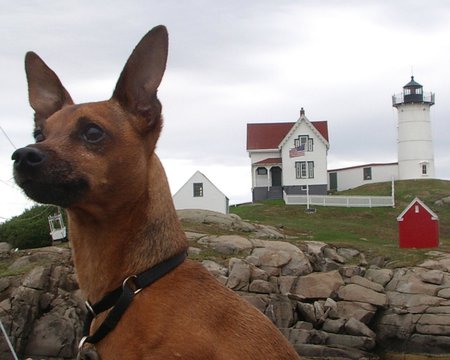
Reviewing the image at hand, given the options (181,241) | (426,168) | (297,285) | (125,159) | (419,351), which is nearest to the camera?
(125,159)

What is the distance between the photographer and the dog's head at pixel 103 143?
306 centimetres

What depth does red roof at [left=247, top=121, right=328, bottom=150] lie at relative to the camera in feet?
202

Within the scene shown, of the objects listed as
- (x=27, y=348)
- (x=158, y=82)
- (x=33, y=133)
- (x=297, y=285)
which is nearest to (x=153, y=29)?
(x=158, y=82)

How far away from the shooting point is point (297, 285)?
2620 cm

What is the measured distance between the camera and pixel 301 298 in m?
Answer: 25.6

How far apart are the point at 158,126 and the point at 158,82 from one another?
23 cm

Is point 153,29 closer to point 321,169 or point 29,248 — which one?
point 29,248

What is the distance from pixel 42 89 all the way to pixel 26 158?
0.86m

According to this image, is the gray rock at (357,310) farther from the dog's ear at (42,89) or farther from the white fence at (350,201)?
the white fence at (350,201)

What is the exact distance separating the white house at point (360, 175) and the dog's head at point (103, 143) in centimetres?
6384

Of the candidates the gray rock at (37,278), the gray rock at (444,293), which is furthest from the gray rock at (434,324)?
the gray rock at (37,278)

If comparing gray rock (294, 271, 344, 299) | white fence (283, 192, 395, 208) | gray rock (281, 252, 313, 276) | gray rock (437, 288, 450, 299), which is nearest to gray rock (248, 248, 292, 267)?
gray rock (281, 252, 313, 276)

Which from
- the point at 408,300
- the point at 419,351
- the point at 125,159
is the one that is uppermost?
the point at 125,159

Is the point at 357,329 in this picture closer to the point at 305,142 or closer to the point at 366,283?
the point at 366,283
